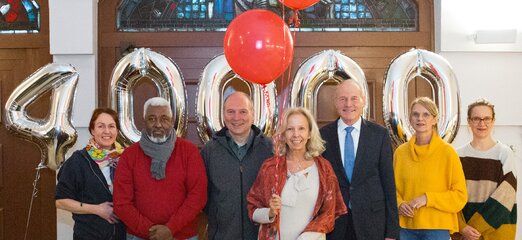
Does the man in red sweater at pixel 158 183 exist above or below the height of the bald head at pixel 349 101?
below

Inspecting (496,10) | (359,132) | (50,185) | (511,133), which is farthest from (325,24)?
(50,185)

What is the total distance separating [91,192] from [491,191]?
6.14ft

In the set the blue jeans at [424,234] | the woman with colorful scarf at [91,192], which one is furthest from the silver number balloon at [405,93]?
the woman with colorful scarf at [91,192]

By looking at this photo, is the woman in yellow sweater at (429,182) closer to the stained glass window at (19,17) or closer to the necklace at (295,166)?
the necklace at (295,166)

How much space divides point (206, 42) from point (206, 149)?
1750 mm

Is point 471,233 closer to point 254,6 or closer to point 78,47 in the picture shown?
point 254,6

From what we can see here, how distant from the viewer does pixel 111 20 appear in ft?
16.0

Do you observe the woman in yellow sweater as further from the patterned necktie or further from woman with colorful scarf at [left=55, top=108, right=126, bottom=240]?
woman with colorful scarf at [left=55, top=108, right=126, bottom=240]

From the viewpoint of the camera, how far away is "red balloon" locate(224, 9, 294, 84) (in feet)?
10.2

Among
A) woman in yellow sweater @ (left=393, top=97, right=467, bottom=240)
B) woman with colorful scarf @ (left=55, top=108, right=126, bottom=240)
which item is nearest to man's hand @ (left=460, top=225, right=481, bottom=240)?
woman in yellow sweater @ (left=393, top=97, right=467, bottom=240)

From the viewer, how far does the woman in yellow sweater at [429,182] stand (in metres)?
3.18

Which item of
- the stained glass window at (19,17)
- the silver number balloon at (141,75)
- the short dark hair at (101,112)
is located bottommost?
the short dark hair at (101,112)

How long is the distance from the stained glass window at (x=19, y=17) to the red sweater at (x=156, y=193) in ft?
7.31

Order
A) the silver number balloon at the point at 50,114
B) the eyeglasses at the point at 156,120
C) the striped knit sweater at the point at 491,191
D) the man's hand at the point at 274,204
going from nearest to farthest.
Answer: the man's hand at the point at 274,204
the eyeglasses at the point at 156,120
the striped knit sweater at the point at 491,191
the silver number balloon at the point at 50,114
